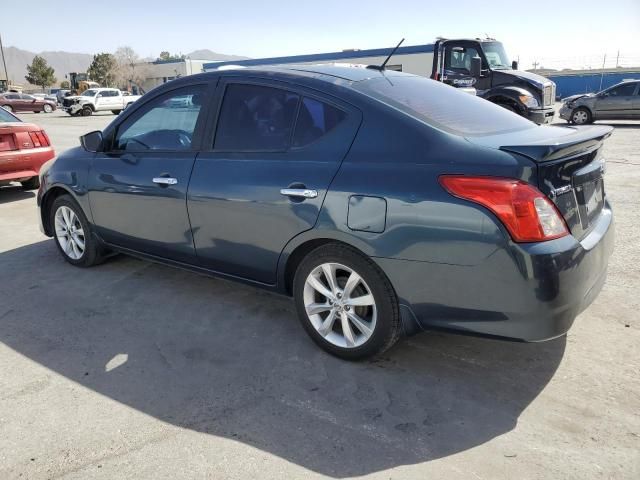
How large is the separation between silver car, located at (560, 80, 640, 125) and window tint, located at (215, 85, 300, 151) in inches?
676

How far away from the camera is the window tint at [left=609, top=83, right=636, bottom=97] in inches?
672

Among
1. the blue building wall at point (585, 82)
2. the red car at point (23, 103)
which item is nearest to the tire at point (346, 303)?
the red car at point (23, 103)

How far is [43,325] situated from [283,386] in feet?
6.38

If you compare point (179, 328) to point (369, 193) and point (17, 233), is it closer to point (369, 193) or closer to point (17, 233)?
point (369, 193)

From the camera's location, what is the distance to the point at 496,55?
14.1 m

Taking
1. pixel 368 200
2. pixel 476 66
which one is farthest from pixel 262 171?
pixel 476 66

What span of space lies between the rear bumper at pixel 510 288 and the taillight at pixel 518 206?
6 centimetres

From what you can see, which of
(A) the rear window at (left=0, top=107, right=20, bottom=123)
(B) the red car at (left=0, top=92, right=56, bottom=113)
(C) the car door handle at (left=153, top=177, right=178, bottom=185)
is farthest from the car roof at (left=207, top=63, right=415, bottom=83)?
(B) the red car at (left=0, top=92, right=56, bottom=113)

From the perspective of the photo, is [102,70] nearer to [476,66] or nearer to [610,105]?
[610,105]

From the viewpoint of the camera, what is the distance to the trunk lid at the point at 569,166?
8.27ft

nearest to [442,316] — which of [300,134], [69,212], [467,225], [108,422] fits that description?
[467,225]

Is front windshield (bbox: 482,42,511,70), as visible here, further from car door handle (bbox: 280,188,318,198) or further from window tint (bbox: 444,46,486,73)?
car door handle (bbox: 280,188,318,198)

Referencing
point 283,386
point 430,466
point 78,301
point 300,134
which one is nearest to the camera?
point 430,466

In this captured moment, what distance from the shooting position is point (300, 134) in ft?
10.5
